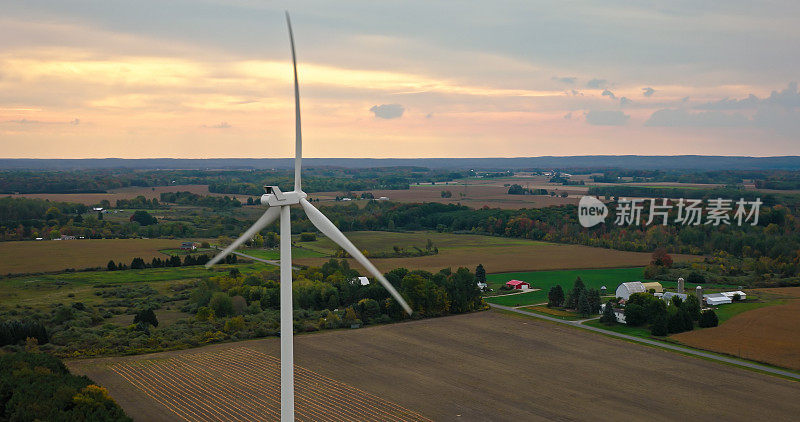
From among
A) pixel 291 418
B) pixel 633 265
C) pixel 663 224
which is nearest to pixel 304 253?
pixel 633 265

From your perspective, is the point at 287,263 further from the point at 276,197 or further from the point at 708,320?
the point at 708,320

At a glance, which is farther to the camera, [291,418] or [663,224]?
[663,224]

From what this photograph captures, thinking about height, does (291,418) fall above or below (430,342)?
above

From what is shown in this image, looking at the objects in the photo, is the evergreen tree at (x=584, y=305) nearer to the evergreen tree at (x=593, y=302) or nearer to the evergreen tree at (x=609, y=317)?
the evergreen tree at (x=593, y=302)

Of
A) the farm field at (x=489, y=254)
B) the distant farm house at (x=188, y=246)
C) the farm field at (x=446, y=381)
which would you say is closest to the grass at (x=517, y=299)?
the farm field at (x=446, y=381)

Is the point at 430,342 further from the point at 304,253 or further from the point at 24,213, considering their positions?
the point at 24,213

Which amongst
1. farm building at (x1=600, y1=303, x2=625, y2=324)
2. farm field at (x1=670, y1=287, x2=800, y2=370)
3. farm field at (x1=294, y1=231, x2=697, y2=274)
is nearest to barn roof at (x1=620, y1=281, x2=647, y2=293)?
farm building at (x1=600, y1=303, x2=625, y2=324)
